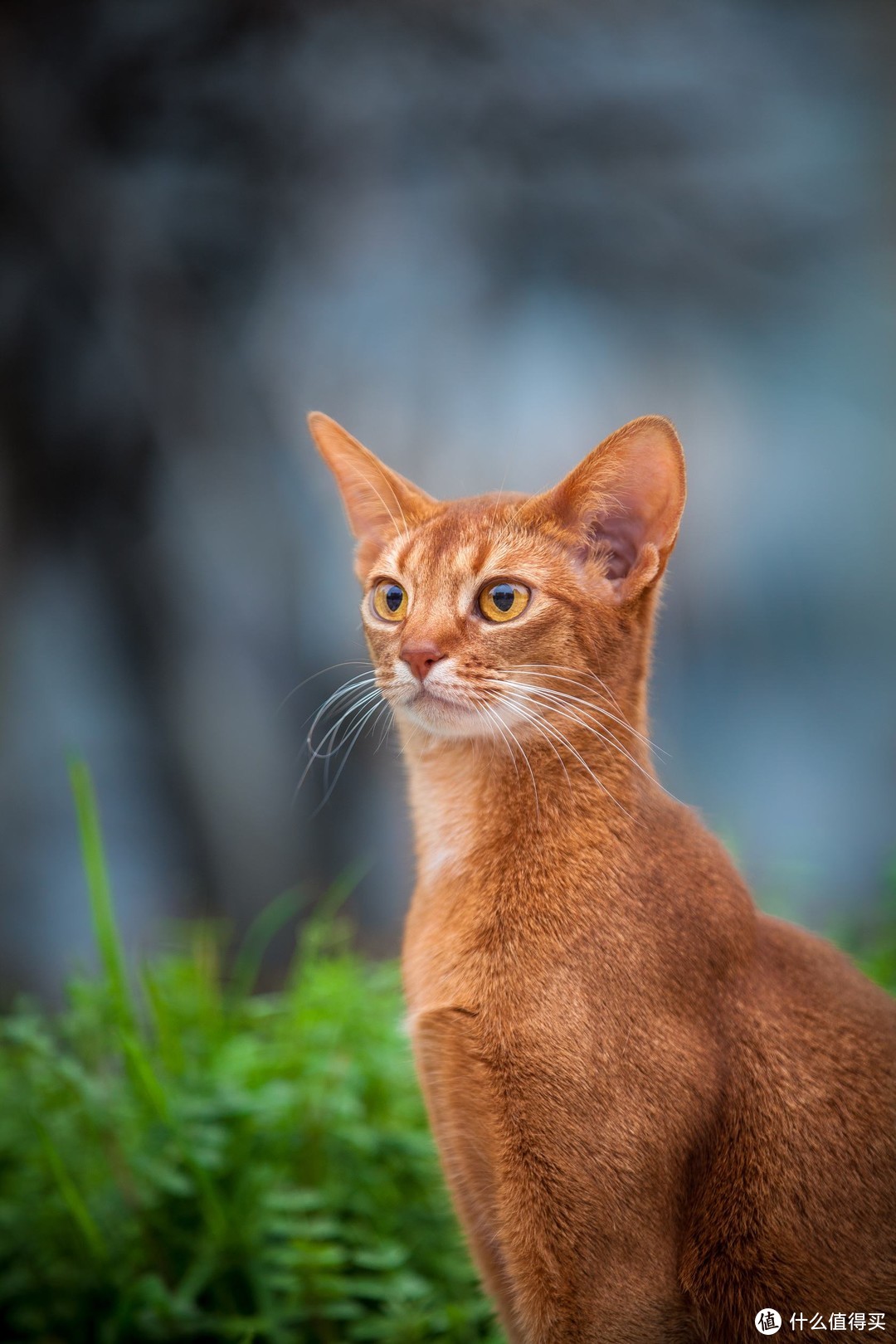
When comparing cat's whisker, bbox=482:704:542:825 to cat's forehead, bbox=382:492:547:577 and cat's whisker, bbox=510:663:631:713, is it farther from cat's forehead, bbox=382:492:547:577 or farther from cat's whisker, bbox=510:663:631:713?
cat's forehead, bbox=382:492:547:577

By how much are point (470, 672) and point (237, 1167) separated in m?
0.98

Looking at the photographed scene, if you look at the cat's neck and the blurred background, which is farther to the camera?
the blurred background

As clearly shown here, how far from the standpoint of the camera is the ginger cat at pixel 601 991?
943 mm

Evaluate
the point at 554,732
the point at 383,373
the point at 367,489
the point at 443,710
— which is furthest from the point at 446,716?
A: the point at 383,373

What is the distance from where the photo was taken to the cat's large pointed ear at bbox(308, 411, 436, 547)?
3.92 ft

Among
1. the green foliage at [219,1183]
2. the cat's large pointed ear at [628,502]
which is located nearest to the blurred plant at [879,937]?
the green foliage at [219,1183]

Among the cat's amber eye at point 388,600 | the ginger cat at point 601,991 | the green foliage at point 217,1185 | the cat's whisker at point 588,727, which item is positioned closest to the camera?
the ginger cat at point 601,991

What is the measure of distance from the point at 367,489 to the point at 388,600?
165 mm

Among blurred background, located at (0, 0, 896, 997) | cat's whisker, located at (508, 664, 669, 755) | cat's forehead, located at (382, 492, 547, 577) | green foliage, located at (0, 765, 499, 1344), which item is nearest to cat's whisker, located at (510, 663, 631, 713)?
cat's whisker, located at (508, 664, 669, 755)

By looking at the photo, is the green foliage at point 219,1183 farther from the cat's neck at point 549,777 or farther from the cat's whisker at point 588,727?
the cat's whisker at point 588,727

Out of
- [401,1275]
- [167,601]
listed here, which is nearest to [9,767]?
[167,601]

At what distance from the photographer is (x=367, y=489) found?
126cm

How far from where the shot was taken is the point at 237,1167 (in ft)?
5.15

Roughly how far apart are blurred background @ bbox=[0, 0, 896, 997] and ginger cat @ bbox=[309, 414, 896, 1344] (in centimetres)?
70
